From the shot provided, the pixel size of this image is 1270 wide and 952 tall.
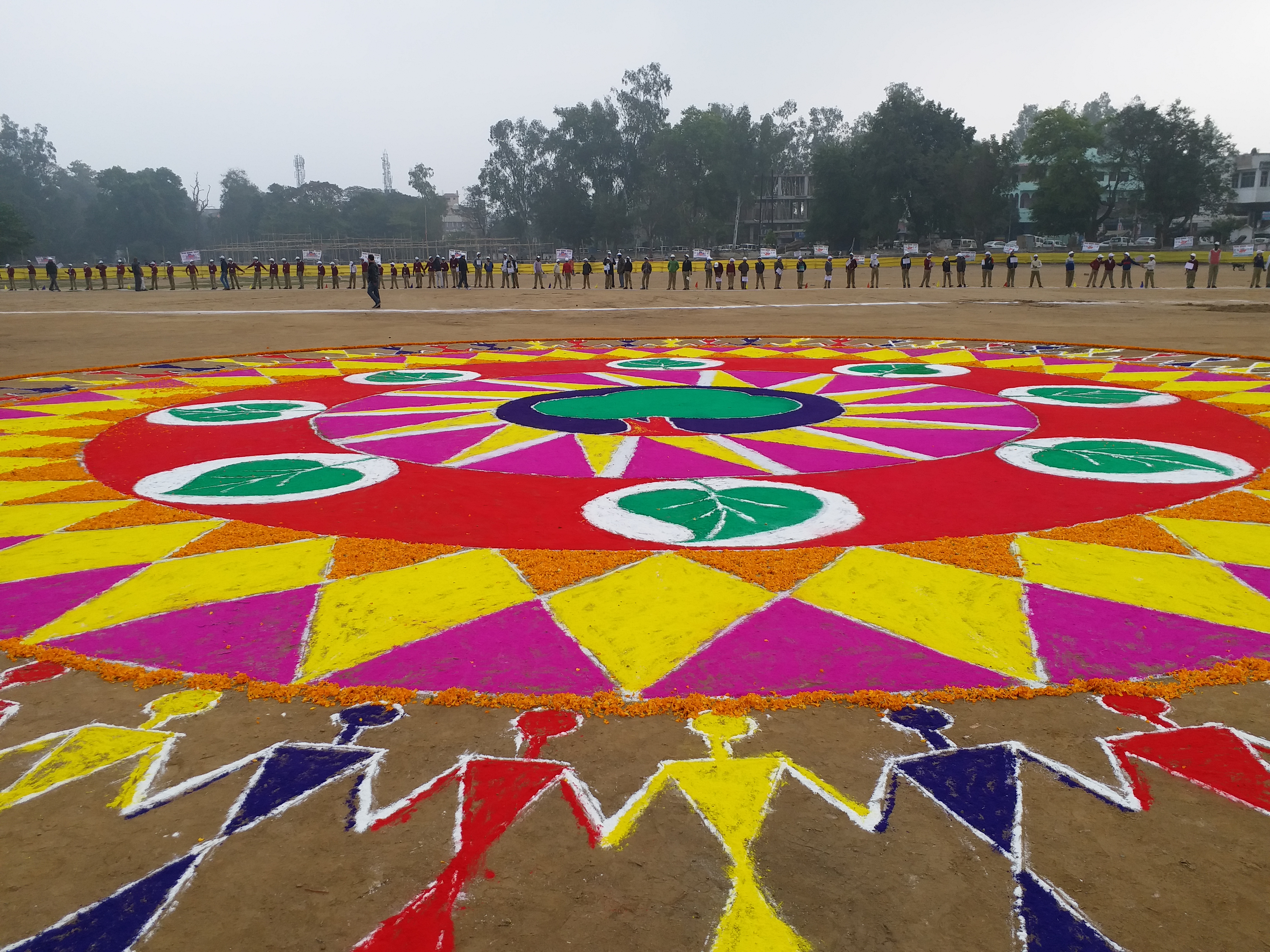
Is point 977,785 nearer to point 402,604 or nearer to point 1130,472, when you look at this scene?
point 402,604

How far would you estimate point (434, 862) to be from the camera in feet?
9.81

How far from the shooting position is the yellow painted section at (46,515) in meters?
6.84

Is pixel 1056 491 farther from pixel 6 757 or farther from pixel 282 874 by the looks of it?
pixel 6 757

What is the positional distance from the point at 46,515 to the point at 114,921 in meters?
5.64

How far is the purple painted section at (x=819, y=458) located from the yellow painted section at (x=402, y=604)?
3.83m

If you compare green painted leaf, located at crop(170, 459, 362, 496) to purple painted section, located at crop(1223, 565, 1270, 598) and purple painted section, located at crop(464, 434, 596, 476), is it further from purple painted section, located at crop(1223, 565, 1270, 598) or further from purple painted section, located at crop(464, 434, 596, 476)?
purple painted section, located at crop(1223, 565, 1270, 598)

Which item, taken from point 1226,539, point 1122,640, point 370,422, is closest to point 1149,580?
point 1122,640

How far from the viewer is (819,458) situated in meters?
9.06

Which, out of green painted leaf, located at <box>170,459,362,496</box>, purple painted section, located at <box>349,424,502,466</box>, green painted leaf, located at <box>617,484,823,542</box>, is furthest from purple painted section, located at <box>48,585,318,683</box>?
purple painted section, located at <box>349,424,502,466</box>

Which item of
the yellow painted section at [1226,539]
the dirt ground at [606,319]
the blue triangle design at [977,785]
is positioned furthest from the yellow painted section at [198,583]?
the dirt ground at [606,319]

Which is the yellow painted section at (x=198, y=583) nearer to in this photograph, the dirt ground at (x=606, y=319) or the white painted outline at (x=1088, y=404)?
the white painted outline at (x=1088, y=404)

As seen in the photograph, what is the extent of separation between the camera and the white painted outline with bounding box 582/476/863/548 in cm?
636

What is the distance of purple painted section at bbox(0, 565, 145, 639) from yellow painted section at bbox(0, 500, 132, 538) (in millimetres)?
1060

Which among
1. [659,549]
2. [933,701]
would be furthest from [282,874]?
[659,549]
